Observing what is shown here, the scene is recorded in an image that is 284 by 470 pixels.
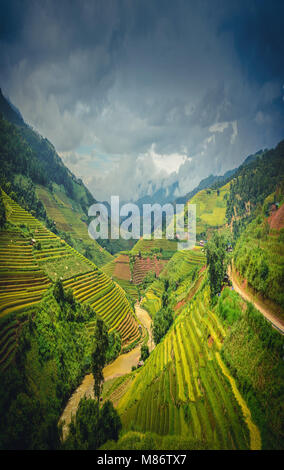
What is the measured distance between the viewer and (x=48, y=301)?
37125 mm

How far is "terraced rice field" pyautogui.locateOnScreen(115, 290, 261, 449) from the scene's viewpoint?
1794 centimetres

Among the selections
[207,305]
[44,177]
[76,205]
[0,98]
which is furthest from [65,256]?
[0,98]

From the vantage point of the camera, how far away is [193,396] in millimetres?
22547

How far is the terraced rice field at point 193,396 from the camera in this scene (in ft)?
58.9

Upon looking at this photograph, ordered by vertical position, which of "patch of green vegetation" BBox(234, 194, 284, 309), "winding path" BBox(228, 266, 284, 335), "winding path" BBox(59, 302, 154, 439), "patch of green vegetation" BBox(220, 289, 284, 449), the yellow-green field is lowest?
"winding path" BBox(59, 302, 154, 439)

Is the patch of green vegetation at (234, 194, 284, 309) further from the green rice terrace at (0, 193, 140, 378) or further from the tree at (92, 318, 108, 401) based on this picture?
the green rice terrace at (0, 193, 140, 378)

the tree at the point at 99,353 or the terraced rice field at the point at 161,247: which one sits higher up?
the terraced rice field at the point at 161,247

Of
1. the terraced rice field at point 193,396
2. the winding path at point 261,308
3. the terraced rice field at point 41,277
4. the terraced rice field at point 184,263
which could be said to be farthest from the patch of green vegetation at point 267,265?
the terraced rice field at point 184,263

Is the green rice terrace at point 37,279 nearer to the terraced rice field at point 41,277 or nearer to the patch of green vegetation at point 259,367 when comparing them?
the terraced rice field at point 41,277

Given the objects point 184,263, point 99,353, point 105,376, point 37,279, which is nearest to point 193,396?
point 99,353

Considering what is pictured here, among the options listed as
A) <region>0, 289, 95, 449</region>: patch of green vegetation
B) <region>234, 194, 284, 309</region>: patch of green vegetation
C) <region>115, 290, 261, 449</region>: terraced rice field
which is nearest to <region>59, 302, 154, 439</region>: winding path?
<region>0, 289, 95, 449</region>: patch of green vegetation

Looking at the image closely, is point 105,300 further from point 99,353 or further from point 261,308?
point 261,308
